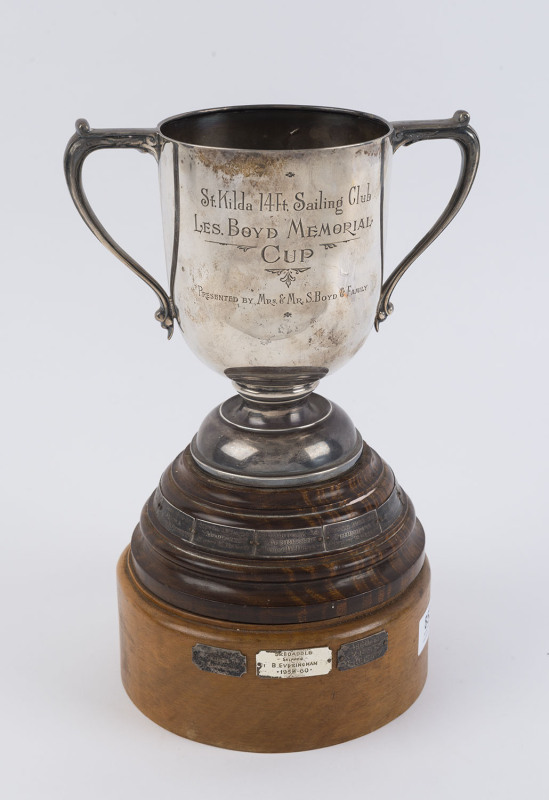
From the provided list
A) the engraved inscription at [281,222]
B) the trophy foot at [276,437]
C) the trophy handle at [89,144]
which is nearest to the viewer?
the engraved inscription at [281,222]

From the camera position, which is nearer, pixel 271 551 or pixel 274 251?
pixel 274 251

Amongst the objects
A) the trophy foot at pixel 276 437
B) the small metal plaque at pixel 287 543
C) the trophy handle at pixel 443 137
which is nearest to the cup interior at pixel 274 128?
the trophy handle at pixel 443 137

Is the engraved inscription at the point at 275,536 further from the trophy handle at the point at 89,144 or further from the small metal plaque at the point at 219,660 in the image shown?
the trophy handle at the point at 89,144

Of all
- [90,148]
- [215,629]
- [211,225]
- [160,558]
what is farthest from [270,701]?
[90,148]

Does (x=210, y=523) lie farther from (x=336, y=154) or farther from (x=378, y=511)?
A: (x=336, y=154)

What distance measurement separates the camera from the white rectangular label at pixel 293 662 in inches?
85.0

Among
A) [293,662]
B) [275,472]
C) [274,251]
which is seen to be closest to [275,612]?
[293,662]

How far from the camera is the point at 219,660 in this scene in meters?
2.19

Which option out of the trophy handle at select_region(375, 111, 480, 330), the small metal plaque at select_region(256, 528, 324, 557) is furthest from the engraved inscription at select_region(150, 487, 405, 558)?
the trophy handle at select_region(375, 111, 480, 330)

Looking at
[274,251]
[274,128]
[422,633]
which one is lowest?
[422,633]

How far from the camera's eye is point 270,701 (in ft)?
7.20

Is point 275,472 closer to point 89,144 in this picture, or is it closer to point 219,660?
point 219,660

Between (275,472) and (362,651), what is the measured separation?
345 mm

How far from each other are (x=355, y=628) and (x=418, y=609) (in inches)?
6.6
